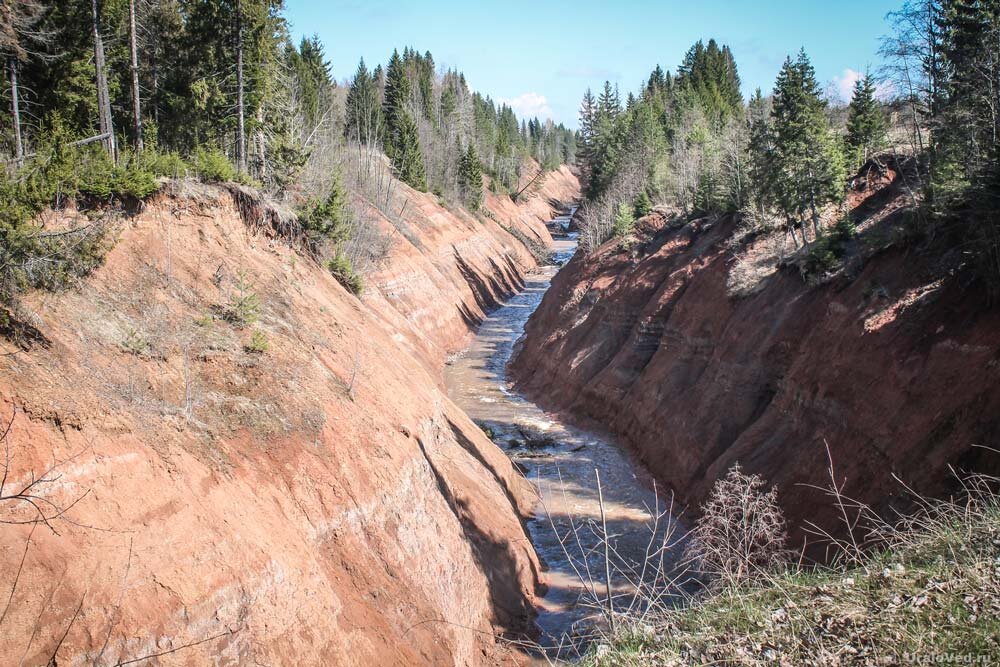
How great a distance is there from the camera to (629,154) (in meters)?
65.6

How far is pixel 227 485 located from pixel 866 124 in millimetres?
38179

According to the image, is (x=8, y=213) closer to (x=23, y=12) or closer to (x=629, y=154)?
(x=23, y=12)

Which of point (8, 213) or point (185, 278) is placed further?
point (185, 278)

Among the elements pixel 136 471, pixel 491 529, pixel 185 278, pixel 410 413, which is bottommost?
pixel 491 529

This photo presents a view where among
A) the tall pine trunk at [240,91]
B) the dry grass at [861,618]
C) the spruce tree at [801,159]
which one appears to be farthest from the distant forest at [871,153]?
the tall pine trunk at [240,91]

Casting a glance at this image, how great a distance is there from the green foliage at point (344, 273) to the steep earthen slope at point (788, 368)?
13661 mm

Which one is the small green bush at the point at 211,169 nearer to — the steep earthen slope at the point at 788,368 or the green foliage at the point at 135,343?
the green foliage at the point at 135,343

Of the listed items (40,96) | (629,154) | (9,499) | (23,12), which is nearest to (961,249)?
(9,499)

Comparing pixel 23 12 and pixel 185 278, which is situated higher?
pixel 23 12

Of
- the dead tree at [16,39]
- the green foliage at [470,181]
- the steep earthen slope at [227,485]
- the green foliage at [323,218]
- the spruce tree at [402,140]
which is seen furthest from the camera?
the green foliage at [470,181]

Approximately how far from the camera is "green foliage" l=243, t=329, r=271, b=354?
1355cm

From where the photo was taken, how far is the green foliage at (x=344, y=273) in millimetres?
25203

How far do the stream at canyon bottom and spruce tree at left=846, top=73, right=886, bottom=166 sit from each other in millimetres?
21704

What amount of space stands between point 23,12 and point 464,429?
63.6 ft
